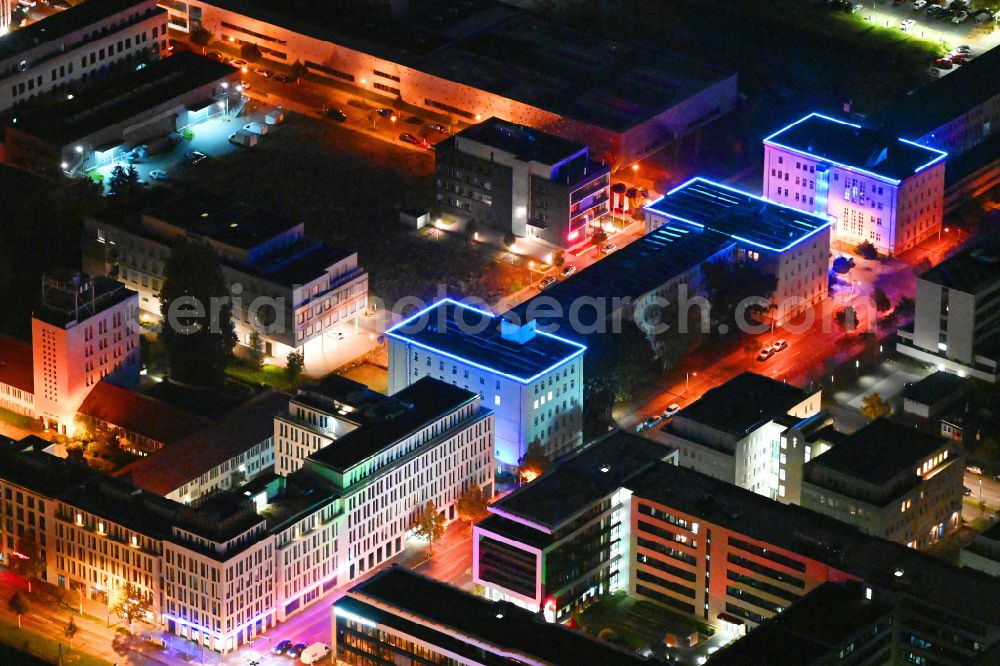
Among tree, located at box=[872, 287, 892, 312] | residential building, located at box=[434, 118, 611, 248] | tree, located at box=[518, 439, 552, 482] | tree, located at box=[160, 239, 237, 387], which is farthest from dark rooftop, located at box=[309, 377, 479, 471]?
tree, located at box=[872, 287, 892, 312]

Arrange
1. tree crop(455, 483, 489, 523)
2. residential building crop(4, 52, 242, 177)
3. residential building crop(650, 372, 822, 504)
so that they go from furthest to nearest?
1. residential building crop(4, 52, 242, 177)
2. tree crop(455, 483, 489, 523)
3. residential building crop(650, 372, 822, 504)

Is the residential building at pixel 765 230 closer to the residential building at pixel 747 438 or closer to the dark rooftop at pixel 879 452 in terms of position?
the residential building at pixel 747 438

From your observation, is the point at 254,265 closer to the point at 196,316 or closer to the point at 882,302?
the point at 196,316

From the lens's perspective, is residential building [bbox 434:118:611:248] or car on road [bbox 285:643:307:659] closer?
car on road [bbox 285:643:307:659]

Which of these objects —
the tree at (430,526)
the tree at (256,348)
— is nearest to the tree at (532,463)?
the tree at (430,526)

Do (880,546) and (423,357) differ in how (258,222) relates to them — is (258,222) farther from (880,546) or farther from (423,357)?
(880,546)

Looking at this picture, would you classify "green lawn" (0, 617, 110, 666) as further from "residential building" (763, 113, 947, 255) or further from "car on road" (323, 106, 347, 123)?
"car on road" (323, 106, 347, 123)

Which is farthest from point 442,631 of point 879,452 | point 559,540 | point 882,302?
point 882,302
